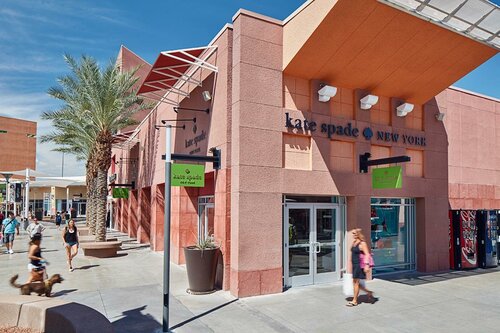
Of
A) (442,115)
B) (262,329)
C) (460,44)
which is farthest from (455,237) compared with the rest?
(262,329)

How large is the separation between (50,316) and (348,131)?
8777 millimetres

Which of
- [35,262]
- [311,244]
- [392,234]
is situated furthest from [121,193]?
[392,234]

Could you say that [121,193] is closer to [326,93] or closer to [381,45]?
[326,93]

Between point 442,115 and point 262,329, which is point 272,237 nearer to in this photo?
point 262,329

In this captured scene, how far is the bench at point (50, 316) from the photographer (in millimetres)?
5488

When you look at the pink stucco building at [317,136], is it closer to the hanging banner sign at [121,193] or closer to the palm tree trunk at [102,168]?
the palm tree trunk at [102,168]

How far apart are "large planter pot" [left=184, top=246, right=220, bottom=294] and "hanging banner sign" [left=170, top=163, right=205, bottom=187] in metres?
1.77

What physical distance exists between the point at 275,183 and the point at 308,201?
153 centimetres

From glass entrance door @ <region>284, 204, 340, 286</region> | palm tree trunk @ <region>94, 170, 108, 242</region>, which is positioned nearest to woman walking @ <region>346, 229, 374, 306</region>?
glass entrance door @ <region>284, 204, 340, 286</region>

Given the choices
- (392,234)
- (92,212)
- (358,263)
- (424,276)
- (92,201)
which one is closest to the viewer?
(358,263)

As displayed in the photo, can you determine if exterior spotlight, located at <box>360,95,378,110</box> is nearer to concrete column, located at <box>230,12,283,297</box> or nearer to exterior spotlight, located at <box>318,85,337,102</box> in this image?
exterior spotlight, located at <box>318,85,337,102</box>

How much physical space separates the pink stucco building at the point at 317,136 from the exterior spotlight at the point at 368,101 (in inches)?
4.0

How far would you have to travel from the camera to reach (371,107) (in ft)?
39.9

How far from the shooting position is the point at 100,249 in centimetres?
1614
